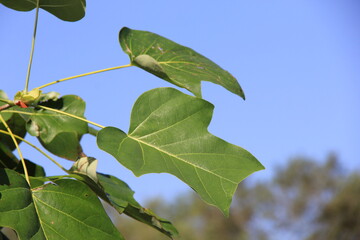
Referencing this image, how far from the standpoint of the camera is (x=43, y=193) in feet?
3.15

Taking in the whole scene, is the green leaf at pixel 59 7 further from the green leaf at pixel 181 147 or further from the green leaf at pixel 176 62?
the green leaf at pixel 181 147

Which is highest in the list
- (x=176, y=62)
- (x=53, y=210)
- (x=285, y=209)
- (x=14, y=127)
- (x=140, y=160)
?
(x=285, y=209)

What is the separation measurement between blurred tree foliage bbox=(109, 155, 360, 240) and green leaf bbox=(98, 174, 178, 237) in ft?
60.8

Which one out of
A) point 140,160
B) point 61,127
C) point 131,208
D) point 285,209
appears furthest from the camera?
point 285,209

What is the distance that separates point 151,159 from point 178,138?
3.0 inches

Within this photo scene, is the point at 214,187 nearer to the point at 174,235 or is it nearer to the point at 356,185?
the point at 174,235

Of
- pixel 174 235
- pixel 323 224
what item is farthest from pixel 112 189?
pixel 323 224

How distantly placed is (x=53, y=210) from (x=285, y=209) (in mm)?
22289

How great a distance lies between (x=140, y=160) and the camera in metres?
0.92

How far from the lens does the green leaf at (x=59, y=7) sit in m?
1.15

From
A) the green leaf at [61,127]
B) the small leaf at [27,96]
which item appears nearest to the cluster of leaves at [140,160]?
the small leaf at [27,96]

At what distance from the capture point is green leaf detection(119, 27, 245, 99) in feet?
3.60

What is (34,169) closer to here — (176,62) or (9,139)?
(9,139)

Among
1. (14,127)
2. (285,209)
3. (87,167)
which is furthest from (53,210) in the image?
(285,209)
